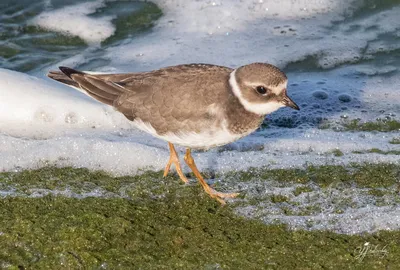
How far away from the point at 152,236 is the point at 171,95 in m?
1.06

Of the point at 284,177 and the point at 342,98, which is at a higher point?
the point at 284,177

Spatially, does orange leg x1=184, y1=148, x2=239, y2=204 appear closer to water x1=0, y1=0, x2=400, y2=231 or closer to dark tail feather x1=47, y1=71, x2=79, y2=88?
water x1=0, y1=0, x2=400, y2=231

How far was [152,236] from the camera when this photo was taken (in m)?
4.41

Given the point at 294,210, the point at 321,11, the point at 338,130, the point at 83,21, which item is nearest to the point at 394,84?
the point at 338,130

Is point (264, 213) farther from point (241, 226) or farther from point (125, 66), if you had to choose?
point (125, 66)

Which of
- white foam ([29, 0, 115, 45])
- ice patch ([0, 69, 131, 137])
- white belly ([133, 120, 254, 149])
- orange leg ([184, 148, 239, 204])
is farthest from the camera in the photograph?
white foam ([29, 0, 115, 45])

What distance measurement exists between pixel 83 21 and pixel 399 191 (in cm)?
585

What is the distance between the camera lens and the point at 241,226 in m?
4.62

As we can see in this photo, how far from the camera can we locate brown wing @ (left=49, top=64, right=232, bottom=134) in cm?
475

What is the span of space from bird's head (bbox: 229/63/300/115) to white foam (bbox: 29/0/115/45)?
4.79 m

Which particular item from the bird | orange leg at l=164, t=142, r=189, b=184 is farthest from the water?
the bird

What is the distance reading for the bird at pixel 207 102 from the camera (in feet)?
15.4

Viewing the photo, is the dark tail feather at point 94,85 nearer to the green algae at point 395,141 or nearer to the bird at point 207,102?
the bird at point 207,102

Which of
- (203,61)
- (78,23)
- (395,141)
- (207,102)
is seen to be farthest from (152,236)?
(78,23)
